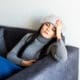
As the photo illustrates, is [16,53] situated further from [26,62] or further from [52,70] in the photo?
[52,70]

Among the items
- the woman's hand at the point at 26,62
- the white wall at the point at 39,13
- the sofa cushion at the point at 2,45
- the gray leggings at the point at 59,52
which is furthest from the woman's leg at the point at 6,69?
the white wall at the point at 39,13

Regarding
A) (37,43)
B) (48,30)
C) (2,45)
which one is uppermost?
(48,30)

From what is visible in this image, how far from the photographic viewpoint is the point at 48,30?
1.81 m

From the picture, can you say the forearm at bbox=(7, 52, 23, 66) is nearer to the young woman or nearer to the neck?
the young woman

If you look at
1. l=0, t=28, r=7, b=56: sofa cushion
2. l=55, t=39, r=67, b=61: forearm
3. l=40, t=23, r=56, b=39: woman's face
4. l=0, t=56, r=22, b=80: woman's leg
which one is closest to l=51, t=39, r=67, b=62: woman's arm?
l=55, t=39, r=67, b=61: forearm

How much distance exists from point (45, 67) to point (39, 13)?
2.73 feet

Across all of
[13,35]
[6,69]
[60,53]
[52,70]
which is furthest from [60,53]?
[13,35]

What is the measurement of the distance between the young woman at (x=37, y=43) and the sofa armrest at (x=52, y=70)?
0.14m

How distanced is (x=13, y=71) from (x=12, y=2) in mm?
974

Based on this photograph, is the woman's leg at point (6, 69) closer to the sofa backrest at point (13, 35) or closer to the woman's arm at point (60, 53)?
the woman's arm at point (60, 53)

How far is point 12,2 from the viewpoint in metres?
2.31

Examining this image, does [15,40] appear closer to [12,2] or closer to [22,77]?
[12,2]

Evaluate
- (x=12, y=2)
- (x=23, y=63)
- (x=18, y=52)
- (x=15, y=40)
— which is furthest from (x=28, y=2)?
(x=23, y=63)

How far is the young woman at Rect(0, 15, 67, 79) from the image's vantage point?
1779 millimetres
